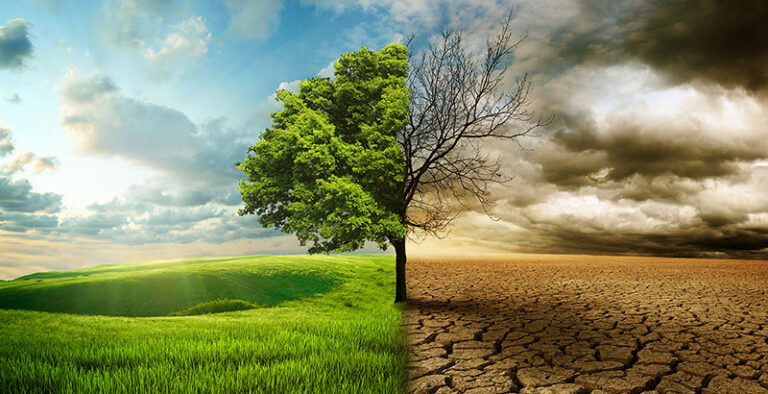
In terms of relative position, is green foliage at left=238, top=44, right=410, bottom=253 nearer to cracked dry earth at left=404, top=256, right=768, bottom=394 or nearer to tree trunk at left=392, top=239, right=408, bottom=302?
tree trunk at left=392, top=239, right=408, bottom=302

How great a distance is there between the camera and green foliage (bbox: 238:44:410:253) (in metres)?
11.3

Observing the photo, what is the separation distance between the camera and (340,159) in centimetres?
1204

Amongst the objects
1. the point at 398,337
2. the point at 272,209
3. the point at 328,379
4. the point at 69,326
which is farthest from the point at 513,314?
the point at 69,326

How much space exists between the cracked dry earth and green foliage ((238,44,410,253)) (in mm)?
3238

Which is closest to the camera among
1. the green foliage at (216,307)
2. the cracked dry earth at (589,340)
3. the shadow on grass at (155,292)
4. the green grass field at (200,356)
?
the green grass field at (200,356)

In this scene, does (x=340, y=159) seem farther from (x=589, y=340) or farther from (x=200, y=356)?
(x=589, y=340)

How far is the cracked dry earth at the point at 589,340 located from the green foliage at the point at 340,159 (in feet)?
10.6

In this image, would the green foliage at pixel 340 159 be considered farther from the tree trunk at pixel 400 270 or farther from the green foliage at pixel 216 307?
the green foliage at pixel 216 307

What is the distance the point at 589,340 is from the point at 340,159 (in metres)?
8.02

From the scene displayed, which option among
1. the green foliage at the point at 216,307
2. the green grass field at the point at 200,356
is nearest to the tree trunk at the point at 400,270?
the green grass field at the point at 200,356

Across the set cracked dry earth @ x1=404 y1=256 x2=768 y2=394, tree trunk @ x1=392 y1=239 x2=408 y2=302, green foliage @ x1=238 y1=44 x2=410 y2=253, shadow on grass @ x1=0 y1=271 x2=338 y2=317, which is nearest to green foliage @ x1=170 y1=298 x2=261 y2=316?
shadow on grass @ x1=0 y1=271 x2=338 y2=317

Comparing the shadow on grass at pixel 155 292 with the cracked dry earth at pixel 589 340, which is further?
the shadow on grass at pixel 155 292

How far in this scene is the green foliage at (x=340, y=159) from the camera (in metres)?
11.3

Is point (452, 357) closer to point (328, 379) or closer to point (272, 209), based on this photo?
point (328, 379)
